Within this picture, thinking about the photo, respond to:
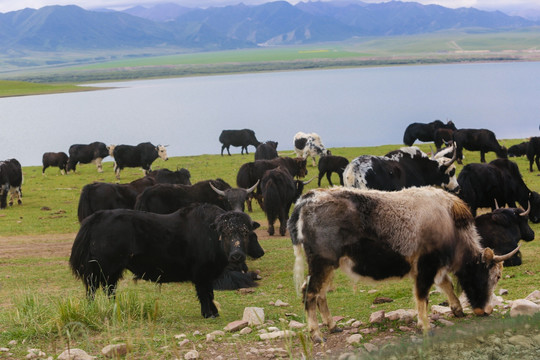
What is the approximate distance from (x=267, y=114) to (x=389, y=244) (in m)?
50.3

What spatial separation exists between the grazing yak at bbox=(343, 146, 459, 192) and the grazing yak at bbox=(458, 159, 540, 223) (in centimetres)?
33

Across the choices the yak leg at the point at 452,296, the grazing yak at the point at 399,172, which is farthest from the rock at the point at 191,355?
the grazing yak at the point at 399,172

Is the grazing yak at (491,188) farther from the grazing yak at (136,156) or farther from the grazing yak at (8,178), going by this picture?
the grazing yak at (136,156)

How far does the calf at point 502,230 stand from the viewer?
815 centimetres

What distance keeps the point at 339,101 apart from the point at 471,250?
59.5m

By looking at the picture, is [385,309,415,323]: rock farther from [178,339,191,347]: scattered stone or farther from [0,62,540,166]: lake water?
[0,62,540,166]: lake water

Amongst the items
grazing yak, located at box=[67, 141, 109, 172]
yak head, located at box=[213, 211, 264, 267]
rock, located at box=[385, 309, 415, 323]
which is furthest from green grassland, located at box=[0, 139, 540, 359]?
grazing yak, located at box=[67, 141, 109, 172]

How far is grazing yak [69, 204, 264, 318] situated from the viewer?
22.3 feet

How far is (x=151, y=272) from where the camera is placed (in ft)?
23.0

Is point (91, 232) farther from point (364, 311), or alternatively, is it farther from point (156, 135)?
point (156, 135)

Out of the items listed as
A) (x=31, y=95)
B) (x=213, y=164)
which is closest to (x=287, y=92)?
(x=31, y=95)

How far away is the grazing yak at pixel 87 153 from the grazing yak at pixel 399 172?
15.0m

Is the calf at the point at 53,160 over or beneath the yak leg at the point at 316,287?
beneath

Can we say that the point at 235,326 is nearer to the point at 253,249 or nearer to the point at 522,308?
the point at 253,249
